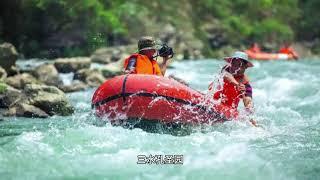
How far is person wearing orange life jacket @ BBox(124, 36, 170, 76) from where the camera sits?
8.16 m

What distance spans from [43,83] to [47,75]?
1.75 ft

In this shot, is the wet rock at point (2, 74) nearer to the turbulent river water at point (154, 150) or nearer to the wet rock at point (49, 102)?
the wet rock at point (49, 102)

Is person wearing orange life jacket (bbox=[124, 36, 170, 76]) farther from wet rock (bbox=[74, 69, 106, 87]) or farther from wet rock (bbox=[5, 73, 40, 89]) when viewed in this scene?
wet rock (bbox=[74, 69, 106, 87])

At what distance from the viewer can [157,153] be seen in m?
6.15

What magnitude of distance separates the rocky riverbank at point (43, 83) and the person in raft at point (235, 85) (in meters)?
2.58

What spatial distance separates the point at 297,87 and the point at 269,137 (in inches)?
235

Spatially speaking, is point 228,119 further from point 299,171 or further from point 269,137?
point 299,171

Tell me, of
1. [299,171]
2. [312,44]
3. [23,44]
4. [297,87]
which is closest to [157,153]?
[299,171]

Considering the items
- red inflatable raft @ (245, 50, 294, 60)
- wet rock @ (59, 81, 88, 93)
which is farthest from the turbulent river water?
red inflatable raft @ (245, 50, 294, 60)

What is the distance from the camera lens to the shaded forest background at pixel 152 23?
71.6 feet

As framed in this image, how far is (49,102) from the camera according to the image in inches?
364

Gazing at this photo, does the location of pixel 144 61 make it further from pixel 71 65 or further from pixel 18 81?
pixel 71 65

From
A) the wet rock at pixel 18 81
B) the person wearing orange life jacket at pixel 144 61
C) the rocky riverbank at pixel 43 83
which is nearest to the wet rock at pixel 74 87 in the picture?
the rocky riverbank at pixel 43 83

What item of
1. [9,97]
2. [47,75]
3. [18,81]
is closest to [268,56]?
[47,75]
